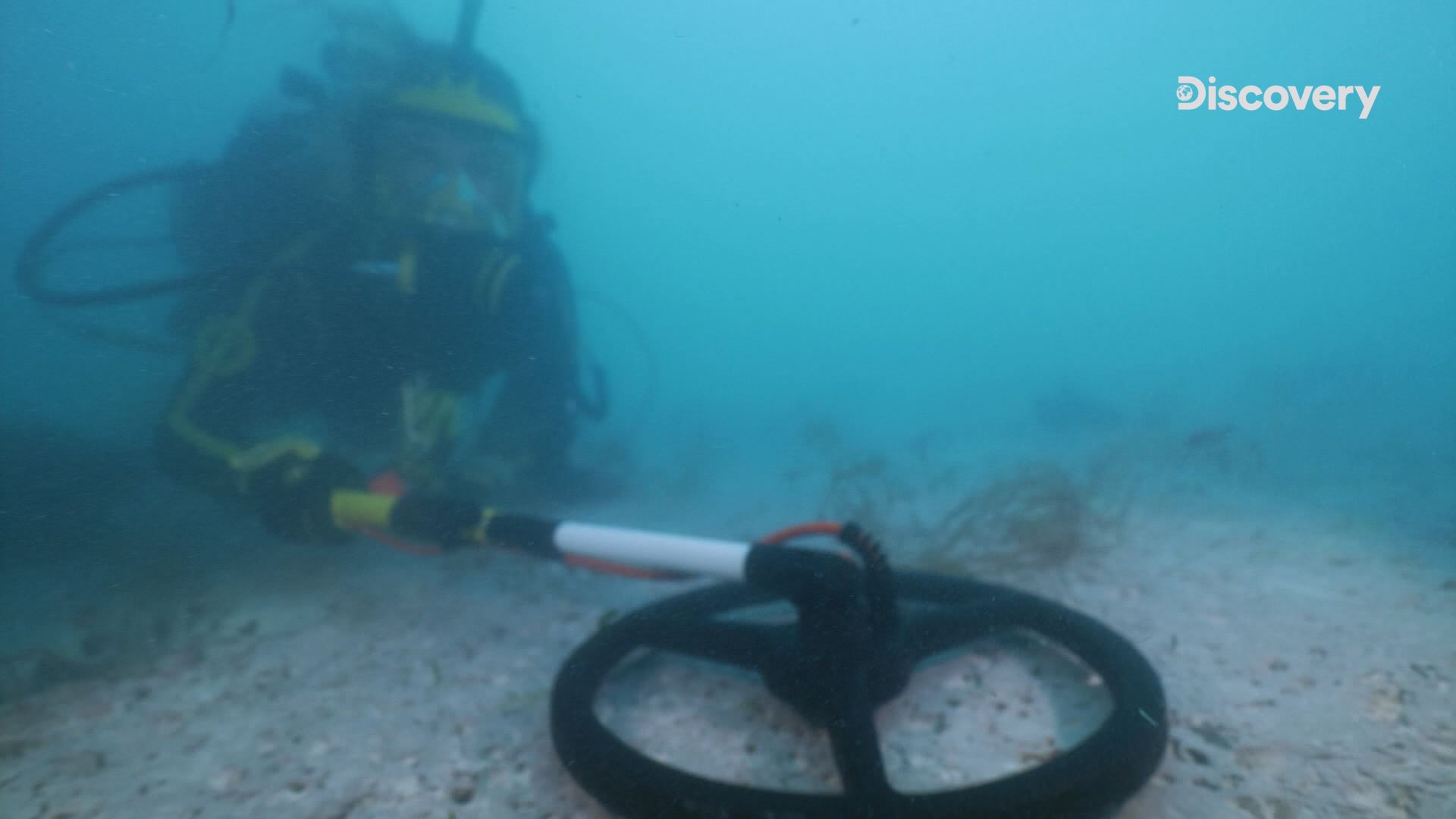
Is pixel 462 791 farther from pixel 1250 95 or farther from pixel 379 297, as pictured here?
pixel 1250 95

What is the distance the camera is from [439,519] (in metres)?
3.06

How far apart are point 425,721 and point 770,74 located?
51.4 metres

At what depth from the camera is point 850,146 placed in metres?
64.4

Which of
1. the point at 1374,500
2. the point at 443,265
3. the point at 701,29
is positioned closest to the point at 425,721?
the point at 443,265

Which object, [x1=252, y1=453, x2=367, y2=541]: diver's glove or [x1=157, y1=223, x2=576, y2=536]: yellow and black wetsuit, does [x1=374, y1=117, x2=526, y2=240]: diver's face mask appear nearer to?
[x1=157, y1=223, x2=576, y2=536]: yellow and black wetsuit

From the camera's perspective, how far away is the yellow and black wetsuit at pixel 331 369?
12.6ft

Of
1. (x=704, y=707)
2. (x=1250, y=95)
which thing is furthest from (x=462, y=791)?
(x=1250, y=95)

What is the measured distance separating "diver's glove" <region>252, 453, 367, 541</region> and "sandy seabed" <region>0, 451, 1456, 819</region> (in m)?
0.44

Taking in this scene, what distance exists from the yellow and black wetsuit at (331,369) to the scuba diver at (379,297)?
0.05ft

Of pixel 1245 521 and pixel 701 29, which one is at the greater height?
pixel 701 29

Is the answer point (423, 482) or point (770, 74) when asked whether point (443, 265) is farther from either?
point (770, 74)

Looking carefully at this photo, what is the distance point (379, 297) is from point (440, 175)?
1621 millimetres

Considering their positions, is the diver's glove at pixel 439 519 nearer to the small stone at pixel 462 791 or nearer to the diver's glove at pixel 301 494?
the diver's glove at pixel 301 494

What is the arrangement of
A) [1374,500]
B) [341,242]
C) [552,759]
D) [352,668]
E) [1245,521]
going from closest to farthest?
[552,759] → [352,668] → [1245,521] → [1374,500] → [341,242]
